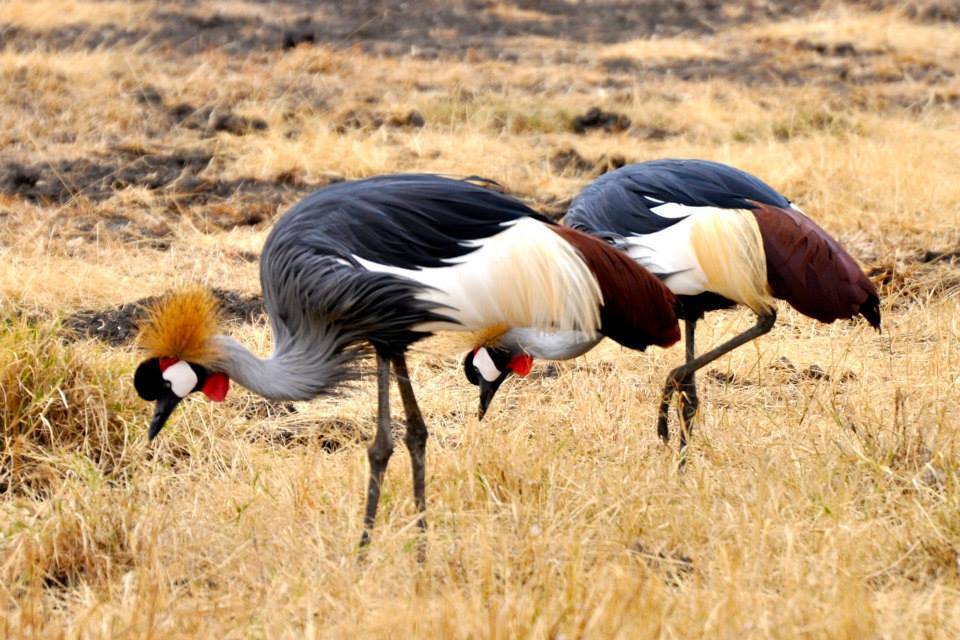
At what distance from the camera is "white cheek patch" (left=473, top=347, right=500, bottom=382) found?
4.08 metres

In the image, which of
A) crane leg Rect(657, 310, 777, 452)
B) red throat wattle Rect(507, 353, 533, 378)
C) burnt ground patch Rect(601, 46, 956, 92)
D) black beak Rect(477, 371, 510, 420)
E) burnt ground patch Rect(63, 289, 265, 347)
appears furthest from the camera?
burnt ground patch Rect(601, 46, 956, 92)

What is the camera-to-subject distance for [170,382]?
3.29 m

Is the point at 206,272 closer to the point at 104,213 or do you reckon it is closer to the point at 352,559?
the point at 104,213

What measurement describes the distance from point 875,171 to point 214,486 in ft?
14.3

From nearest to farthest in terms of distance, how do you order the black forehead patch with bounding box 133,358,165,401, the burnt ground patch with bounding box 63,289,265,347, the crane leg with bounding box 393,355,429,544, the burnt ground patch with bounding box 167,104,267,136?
the black forehead patch with bounding box 133,358,165,401 < the crane leg with bounding box 393,355,429,544 < the burnt ground patch with bounding box 63,289,265,347 < the burnt ground patch with bounding box 167,104,267,136

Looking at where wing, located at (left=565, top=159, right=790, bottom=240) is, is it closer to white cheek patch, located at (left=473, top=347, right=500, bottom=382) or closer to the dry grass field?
white cheek patch, located at (left=473, top=347, right=500, bottom=382)

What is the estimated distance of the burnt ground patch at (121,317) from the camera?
16.5 ft

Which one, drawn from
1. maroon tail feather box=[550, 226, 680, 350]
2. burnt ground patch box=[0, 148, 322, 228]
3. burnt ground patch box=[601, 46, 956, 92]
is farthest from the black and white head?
burnt ground patch box=[601, 46, 956, 92]

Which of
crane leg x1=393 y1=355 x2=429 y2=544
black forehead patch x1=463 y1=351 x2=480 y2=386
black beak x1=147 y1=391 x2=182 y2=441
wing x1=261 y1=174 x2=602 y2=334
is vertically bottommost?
black forehead patch x1=463 y1=351 x2=480 y2=386

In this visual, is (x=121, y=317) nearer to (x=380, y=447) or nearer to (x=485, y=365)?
(x=485, y=365)

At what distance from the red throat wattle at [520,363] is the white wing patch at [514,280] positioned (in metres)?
0.76

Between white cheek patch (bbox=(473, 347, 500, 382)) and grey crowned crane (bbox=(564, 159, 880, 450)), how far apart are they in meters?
0.47

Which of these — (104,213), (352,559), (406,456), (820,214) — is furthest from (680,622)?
(104,213)

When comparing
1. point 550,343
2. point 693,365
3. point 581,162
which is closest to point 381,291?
point 550,343
